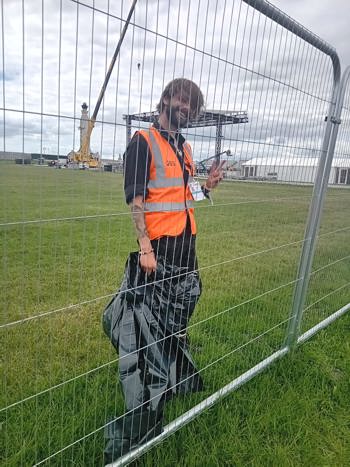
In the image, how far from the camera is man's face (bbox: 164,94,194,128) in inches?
64.7

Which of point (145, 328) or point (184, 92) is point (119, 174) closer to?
point (184, 92)

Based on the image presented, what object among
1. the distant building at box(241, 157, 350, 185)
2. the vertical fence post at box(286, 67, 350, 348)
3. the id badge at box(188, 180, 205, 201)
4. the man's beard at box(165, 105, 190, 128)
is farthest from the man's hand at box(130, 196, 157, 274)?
the vertical fence post at box(286, 67, 350, 348)

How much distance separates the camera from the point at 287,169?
2.30m

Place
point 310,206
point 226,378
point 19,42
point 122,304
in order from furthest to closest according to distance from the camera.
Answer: point 310,206, point 226,378, point 122,304, point 19,42

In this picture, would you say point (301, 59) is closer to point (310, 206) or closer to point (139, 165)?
point (310, 206)

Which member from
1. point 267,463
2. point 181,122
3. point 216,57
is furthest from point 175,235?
point 267,463

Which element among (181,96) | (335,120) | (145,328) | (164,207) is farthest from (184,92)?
(335,120)

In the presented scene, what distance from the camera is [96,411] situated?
198 centimetres

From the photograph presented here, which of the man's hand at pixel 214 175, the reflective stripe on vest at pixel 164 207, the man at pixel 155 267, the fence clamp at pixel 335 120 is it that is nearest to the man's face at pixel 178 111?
the man at pixel 155 267

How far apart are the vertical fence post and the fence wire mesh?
0.21 ft

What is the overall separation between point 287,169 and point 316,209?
0.49 m

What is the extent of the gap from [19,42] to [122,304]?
1.19 meters

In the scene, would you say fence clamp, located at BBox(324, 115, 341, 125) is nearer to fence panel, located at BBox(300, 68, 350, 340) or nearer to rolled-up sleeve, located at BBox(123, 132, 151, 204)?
fence panel, located at BBox(300, 68, 350, 340)

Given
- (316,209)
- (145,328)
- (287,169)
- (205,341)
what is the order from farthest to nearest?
(205,341)
(316,209)
(287,169)
(145,328)
